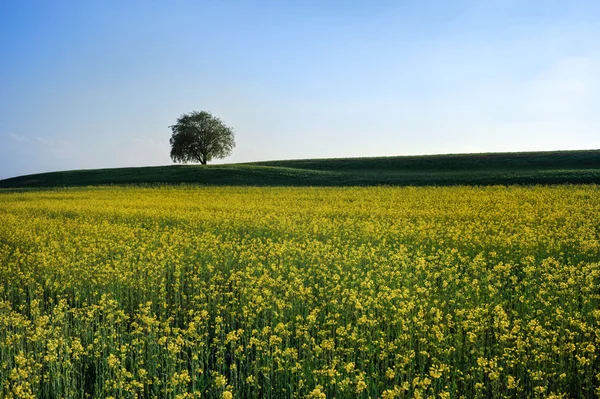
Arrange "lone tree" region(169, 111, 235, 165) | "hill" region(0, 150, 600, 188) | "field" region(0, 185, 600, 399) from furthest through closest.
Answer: "lone tree" region(169, 111, 235, 165), "hill" region(0, 150, 600, 188), "field" region(0, 185, 600, 399)

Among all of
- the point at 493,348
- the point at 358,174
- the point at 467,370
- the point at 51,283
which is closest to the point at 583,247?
the point at 493,348

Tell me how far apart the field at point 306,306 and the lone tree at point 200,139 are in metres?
58.1

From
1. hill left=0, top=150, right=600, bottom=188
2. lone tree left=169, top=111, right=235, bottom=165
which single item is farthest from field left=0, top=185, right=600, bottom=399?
lone tree left=169, top=111, right=235, bottom=165

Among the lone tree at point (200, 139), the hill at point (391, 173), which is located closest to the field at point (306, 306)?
the hill at point (391, 173)

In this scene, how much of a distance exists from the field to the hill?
68.5ft

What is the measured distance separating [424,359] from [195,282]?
574cm

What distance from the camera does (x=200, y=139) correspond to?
7994cm

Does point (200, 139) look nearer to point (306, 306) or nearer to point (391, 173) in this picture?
point (391, 173)

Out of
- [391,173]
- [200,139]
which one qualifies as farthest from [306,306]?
[200,139]

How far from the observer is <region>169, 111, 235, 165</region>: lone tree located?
262ft

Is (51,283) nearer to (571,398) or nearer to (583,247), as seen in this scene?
(571,398)

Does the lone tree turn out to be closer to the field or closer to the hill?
the hill

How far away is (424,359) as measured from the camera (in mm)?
6434

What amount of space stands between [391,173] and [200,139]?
37.7 m
